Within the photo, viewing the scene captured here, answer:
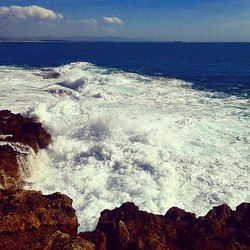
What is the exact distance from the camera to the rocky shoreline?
30.6 feet

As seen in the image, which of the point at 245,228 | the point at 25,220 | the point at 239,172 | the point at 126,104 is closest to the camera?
the point at 25,220

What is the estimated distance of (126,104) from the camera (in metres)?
28.6

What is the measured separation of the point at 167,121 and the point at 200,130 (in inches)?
79.9

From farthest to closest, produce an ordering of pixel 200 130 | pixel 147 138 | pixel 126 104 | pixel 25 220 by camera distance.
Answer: pixel 126 104 → pixel 200 130 → pixel 147 138 → pixel 25 220

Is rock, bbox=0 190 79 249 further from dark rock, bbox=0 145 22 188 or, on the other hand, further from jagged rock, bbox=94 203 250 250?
dark rock, bbox=0 145 22 188

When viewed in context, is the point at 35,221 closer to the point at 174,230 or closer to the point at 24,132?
the point at 174,230

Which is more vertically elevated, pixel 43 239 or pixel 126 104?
pixel 43 239

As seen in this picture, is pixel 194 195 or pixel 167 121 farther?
pixel 167 121

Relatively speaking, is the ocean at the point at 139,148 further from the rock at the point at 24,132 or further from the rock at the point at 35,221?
the rock at the point at 35,221

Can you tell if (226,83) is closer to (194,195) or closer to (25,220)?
(194,195)

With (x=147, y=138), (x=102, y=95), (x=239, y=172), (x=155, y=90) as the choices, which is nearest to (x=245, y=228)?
(x=239, y=172)

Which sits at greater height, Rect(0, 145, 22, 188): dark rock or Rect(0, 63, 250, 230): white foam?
Rect(0, 145, 22, 188): dark rock

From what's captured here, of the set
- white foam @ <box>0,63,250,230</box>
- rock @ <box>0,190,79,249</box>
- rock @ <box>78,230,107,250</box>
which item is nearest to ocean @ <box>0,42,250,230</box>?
white foam @ <box>0,63,250,230</box>

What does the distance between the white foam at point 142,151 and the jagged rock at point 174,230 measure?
3.33 m
